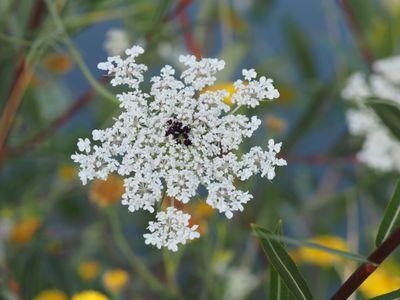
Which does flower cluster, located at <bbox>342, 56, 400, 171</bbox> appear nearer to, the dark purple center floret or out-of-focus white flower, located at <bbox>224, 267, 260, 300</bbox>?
out-of-focus white flower, located at <bbox>224, 267, 260, 300</bbox>

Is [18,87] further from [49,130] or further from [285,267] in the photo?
[285,267]

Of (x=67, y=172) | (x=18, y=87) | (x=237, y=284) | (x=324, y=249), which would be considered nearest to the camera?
(x=324, y=249)

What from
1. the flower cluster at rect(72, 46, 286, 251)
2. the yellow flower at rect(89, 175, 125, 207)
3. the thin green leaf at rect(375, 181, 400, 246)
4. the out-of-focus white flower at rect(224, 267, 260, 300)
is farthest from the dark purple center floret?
the out-of-focus white flower at rect(224, 267, 260, 300)

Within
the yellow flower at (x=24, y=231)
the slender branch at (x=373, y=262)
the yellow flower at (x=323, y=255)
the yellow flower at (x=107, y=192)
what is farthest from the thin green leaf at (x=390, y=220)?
the yellow flower at (x=24, y=231)

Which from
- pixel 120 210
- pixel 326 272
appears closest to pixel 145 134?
pixel 326 272

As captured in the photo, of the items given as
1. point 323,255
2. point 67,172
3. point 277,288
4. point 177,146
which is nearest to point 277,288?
point 277,288
